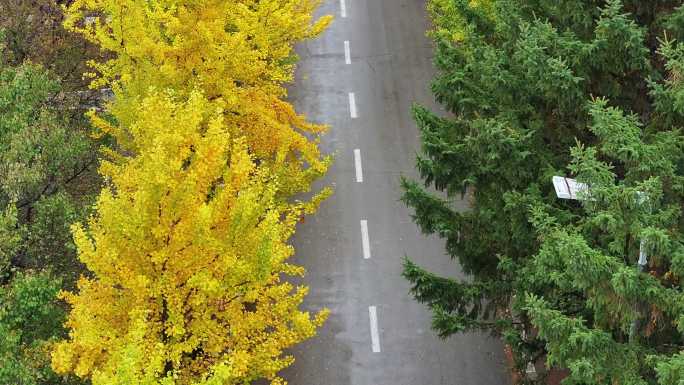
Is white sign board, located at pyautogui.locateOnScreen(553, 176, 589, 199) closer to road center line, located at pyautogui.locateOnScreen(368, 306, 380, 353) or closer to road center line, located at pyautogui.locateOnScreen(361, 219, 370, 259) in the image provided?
road center line, located at pyautogui.locateOnScreen(368, 306, 380, 353)

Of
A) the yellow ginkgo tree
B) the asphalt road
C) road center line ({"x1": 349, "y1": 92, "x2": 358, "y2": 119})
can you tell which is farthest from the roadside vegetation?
road center line ({"x1": 349, "y1": 92, "x2": 358, "y2": 119})

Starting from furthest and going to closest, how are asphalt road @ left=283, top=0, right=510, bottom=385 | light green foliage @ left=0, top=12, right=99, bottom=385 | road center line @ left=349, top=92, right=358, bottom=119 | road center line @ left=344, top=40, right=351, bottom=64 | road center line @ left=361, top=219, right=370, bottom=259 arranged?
road center line @ left=344, top=40, right=351, bottom=64 < road center line @ left=349, top=92, right=358, bottom=119 < road center line @ left=361, top=219, right=370, bottom=259 < asphalt road @ left=283, top=0, right=510, bottom=385 < light green foliage @ left=0, top=12, right=99, bottom=385

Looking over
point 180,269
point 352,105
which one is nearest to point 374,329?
point 180,269

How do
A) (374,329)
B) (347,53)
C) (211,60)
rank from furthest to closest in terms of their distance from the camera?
(347,53)
(374,329)
(211,60)

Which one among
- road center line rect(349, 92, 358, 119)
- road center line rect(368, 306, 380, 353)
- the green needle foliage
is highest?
the green needle foliage

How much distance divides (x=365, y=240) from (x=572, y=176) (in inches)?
435

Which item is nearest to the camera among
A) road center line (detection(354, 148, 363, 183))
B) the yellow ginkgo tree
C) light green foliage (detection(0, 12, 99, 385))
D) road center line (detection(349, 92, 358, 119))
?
→ the yellow ginkgo tree

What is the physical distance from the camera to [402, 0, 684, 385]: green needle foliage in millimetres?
12070

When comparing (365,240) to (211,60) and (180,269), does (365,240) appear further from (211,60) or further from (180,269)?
(180,269)

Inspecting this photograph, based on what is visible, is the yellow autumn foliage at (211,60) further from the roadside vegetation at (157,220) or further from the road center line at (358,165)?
the road center line at (358,165)

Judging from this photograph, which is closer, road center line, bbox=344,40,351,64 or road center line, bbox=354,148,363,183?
road center line, bbox=354,148,363,183

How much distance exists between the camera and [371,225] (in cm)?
2728

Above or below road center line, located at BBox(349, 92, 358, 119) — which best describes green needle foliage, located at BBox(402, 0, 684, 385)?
above

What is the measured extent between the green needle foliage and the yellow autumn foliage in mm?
4363
